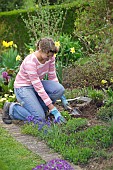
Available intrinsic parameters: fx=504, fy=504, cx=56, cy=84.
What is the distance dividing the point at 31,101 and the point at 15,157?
142cm

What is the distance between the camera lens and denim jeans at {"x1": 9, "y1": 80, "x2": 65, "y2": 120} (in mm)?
6496

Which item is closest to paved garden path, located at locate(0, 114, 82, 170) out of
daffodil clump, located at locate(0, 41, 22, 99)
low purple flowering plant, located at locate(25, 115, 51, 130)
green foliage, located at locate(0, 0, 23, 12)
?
low purple flowering plant, located at locate(25, 115, 51, 130)

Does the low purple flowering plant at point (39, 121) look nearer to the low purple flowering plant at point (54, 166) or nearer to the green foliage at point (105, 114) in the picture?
the green foliage at point (105, 114)

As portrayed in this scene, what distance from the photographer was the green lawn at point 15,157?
495 cm

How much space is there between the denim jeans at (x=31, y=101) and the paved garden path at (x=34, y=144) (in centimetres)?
20

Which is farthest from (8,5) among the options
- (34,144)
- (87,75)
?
(34,144)

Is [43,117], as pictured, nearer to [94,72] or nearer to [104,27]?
[104,27]

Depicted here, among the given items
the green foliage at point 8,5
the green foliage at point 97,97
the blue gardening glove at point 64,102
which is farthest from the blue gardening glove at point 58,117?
the green foliage at point 8,5

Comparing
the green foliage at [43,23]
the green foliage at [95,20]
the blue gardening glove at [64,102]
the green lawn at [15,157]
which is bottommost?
the blue gardening glove at [64,102]

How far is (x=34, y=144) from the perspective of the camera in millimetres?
5664

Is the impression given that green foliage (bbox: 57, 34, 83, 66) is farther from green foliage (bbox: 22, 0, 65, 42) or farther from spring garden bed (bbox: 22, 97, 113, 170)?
spring garden bed (bbox: 22, 97, 113, 170)

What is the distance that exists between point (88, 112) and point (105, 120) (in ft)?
1.71

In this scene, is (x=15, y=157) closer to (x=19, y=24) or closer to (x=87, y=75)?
(x=87, y=75)

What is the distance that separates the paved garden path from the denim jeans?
0.20m
